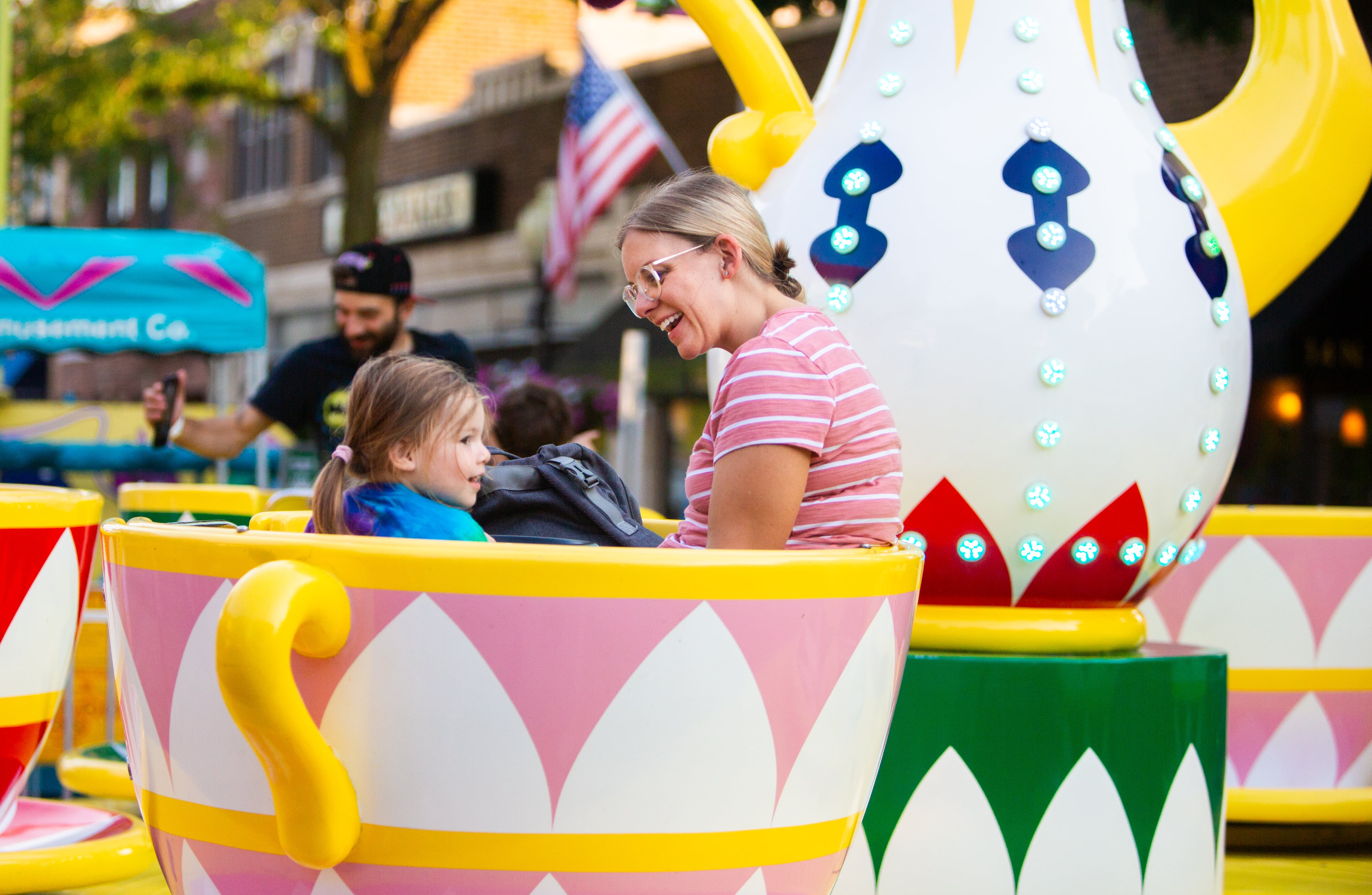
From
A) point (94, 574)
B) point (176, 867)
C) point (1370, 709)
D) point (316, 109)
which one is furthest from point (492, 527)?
point (316, 109)

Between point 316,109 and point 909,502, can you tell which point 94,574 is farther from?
point 316,109

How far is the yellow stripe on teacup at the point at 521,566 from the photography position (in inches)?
45.2

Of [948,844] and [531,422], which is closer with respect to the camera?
[948,844]

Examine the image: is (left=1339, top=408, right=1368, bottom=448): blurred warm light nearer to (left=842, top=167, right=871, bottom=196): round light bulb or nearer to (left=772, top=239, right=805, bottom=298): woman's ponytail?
(left=842, top=167, right=871, bottom=196): round light bulb

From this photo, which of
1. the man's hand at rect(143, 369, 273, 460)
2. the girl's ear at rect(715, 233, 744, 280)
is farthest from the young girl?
the man's hand at rect(143, 369, 273, 460)

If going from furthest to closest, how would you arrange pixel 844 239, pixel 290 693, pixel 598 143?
pixel 598 143, pixel 844 239, pixel 290 693

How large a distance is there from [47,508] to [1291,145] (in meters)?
1.94

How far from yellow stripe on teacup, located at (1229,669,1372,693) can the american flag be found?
765 cm

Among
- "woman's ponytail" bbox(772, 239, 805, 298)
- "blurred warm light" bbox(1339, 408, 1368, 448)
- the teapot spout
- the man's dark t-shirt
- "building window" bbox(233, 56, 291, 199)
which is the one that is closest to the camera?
"woman's ponytail" bbox(772, 239, 805, 298)

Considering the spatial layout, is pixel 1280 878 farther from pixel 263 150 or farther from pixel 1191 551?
pixel 263 150

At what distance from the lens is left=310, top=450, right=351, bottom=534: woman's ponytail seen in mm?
1547

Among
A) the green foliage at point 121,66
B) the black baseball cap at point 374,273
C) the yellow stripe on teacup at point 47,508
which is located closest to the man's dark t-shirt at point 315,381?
the black baseball cap at point 374,273

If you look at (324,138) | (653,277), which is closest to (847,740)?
(653,277)

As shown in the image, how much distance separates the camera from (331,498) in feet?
5.15
